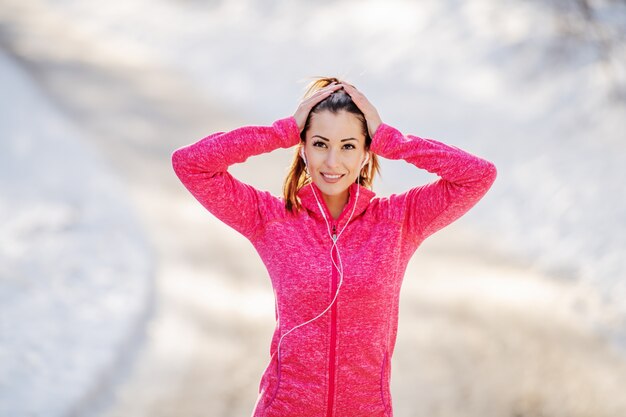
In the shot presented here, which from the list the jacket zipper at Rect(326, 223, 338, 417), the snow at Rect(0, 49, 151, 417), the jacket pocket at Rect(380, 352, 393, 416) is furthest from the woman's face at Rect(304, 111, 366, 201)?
the snow at Rect(0, 49, 151, 417)

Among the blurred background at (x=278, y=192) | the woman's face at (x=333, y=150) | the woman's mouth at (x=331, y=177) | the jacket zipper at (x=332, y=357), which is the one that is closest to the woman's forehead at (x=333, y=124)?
the woman's face at (x=333, y=150)

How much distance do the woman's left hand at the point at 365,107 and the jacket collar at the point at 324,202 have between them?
0.19 meters

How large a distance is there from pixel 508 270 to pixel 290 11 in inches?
392

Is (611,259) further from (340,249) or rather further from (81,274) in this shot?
(340,249)

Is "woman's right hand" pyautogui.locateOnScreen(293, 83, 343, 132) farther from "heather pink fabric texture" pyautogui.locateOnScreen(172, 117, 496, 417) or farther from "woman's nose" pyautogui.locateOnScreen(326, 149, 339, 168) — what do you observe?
"woman's nose" pyautogui.locateOnScreen(326, 149, 339, 168)

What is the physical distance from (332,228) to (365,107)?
0.41 m

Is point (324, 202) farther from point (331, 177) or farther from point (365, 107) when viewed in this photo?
point (365, 107)

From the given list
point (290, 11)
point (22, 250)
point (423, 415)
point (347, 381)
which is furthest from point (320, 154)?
point (290, 11)

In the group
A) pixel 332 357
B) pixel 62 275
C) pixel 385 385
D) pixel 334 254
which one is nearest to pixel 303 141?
pixel 334 254

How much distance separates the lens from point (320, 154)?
3.00 meters

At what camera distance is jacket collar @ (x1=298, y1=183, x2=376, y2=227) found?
303 centimetres

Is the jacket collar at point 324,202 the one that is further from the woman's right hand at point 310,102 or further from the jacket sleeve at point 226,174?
the woman's right hand at point 310,102

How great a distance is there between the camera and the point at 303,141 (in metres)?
3.11

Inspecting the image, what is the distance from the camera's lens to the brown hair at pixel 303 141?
300cm
